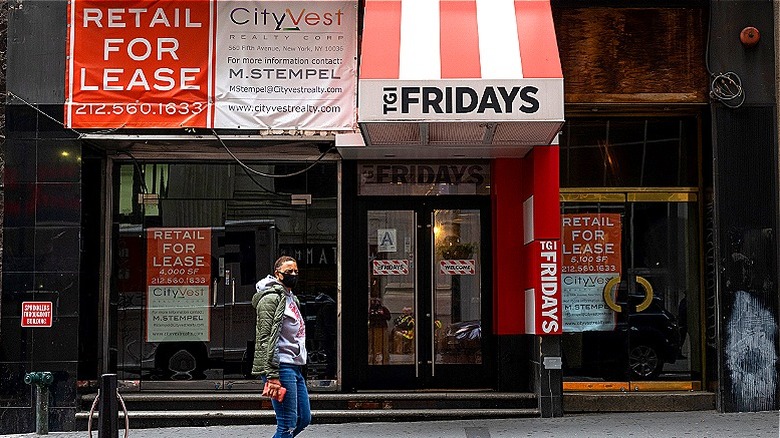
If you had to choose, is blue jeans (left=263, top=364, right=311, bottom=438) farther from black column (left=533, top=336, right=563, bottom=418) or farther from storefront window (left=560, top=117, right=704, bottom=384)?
storefront window (left=560, top=117, right=704, bottom=384)

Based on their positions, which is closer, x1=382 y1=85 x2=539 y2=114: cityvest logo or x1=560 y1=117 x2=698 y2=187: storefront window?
x1=382 y1=85 x2=539 y2=114: cityvest logo

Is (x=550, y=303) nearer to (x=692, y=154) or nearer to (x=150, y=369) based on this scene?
(x=692, y=154)

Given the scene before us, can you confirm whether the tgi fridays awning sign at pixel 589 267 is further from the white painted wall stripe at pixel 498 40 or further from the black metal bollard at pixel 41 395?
A: the black metal bollard at pixel 41 395

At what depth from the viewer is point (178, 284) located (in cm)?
1341

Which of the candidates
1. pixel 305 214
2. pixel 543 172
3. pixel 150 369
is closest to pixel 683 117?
pixel 543 172

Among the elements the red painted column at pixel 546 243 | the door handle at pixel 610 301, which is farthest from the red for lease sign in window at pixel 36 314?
the door handle at pixel 610 301

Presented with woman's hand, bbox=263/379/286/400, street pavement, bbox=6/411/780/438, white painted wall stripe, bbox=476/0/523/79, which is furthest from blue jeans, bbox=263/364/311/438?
white painted wall stripe, bbox=476/0/523/79

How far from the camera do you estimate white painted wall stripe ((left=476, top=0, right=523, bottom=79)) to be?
11.0m

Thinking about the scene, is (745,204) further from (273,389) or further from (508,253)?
(273,389)

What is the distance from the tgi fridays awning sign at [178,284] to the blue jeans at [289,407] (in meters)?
4.08

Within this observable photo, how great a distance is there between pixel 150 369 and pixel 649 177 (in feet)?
22.8

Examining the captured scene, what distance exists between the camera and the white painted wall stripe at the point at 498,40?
1100 cm

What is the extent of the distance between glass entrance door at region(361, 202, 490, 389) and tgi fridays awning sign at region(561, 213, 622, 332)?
1083 mm

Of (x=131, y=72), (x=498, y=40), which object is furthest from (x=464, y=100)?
(x=131, y=72)
